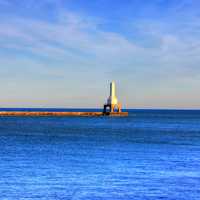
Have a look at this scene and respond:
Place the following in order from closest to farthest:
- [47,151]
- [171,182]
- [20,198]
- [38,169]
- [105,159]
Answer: [20,198], [171,182], [38,169], [105,159], [47,151]

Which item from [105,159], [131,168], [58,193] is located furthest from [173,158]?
[58,193]

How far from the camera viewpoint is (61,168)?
33844 millimetres

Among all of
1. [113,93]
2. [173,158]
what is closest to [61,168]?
[173,158]

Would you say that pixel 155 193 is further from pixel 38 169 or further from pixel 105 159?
pixel 105 159

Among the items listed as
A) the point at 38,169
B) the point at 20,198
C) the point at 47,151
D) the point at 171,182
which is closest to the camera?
the point at 20,198

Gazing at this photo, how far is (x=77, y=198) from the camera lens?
24.0m

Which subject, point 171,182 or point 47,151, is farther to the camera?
point 47,151

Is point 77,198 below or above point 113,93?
below

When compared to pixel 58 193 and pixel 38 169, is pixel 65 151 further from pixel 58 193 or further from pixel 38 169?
pixel 58 193

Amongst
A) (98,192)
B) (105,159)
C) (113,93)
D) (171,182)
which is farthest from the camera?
(113,93)

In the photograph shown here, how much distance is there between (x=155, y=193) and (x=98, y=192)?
110 inches

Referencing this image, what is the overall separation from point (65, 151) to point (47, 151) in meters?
1.63

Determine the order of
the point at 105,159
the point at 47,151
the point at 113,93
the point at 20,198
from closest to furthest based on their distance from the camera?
the point at 20,198, the point at 105,159, the point at 47,151, the point at 113,93

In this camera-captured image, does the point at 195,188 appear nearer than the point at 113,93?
Yes
